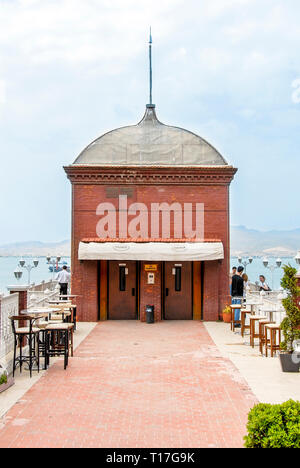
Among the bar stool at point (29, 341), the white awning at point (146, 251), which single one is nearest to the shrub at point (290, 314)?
the bar stool at point (29, 341)

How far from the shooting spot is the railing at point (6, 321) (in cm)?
1171

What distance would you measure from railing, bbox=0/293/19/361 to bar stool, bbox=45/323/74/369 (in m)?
1.01

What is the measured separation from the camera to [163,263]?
836 inches

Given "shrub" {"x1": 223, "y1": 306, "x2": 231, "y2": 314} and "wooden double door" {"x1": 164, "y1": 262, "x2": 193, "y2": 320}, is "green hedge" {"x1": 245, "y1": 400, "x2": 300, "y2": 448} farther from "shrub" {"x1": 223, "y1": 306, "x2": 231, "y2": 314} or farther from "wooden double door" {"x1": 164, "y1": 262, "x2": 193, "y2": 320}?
"wooden double door" {"x1": 164, "y1": 262, "x2": 193, "y2": 320}

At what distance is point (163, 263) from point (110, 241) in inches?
104

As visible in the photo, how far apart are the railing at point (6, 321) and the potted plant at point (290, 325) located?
21.5 ft

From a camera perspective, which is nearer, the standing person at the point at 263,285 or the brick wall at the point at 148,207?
the brick wall at the point at 148,207

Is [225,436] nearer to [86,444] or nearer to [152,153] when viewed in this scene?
[86,444]

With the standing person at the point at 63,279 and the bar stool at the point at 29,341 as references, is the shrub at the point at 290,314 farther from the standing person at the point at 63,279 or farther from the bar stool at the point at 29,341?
the standing person at the point at 63,279

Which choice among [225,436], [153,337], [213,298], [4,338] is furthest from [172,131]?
[225,436]

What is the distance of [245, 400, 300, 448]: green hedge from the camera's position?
208 inches

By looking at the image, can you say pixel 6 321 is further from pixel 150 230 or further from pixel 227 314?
pixel 227 314

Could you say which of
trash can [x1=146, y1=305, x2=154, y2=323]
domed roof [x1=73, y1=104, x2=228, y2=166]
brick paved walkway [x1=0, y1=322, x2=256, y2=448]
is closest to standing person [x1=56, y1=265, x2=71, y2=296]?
trash can [x1=146, y1=305, x2=154, y2=323]

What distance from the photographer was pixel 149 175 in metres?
21.0
